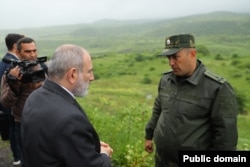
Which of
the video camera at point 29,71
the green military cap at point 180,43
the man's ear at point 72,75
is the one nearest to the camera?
the man's ear at point 72,75

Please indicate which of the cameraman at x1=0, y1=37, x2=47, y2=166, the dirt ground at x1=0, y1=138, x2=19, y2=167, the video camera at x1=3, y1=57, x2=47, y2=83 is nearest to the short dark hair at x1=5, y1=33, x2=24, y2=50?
the cameraman at x1=0, y1=37, x2=47, y2=166

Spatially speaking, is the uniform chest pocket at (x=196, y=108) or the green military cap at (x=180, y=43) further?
the green military cap at (x=180, y=43)

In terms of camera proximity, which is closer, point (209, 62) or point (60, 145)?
point (60, 145)

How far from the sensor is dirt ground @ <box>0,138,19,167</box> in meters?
6.70

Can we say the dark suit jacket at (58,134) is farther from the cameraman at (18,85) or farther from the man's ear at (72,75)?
the cameraman at (18,85)

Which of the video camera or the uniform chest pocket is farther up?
the video camera

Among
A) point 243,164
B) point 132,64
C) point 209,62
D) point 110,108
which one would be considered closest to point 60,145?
point 243,164

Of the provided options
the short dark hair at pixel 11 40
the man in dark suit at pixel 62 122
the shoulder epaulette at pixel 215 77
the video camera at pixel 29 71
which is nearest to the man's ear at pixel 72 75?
the man in dark suit at pixel 62 122

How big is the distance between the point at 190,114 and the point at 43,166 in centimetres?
178

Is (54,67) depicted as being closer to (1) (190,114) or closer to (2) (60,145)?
(2) (60,145)

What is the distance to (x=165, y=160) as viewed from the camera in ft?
13.7

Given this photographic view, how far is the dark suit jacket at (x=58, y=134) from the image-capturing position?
2.50 meters

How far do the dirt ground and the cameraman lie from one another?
1375mm

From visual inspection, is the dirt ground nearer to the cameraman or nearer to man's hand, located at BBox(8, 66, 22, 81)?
the cameraman
